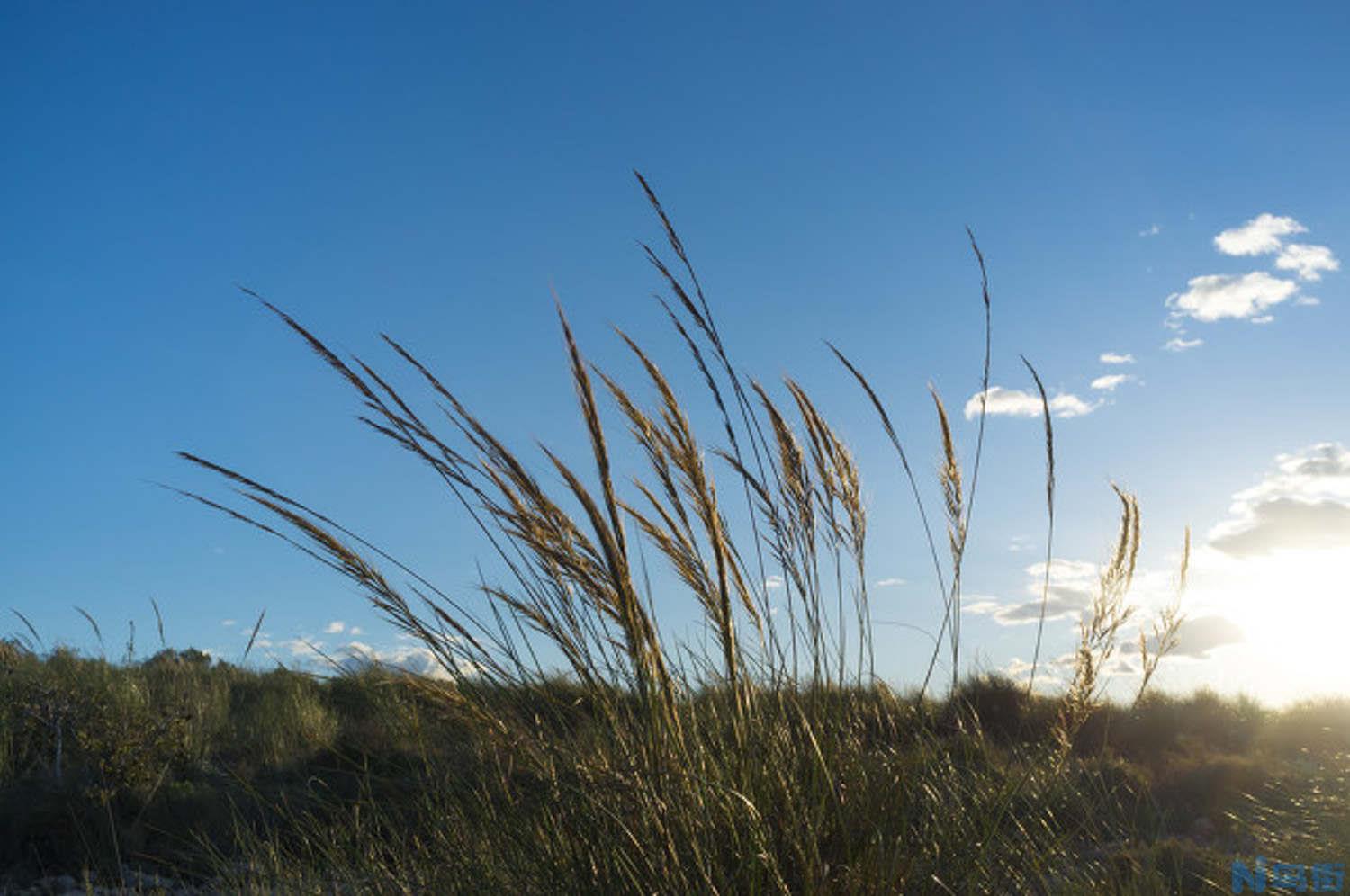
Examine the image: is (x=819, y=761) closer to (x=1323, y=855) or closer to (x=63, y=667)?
(x=1323, y=855)

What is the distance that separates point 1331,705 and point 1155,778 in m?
3.93

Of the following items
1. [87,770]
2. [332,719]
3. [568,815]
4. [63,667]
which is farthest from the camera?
[63,667]

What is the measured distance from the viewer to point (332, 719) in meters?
8.85

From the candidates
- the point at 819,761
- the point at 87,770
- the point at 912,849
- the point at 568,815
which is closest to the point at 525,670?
the point at 568,815

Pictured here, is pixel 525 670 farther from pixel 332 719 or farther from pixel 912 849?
pixel 332 719

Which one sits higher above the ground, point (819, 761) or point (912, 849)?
point (819, 761)

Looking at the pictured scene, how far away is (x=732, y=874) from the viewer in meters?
2.11

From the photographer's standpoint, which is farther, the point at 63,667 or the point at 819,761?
the point at 63,667

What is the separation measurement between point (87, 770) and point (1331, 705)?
11505mm

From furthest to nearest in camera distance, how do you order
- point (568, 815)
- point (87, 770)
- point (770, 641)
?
point (87, 770), point (770, 641), point (568, 815)

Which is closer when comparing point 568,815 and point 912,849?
point 568,815

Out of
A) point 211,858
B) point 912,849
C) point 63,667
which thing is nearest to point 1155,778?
point 912,849

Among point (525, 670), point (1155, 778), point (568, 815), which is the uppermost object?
point (525, 670)

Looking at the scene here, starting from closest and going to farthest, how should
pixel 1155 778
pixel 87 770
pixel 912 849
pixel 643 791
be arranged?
pixel 643 791, pixel 912 849, pixel 87 770, pixel 1155 778
